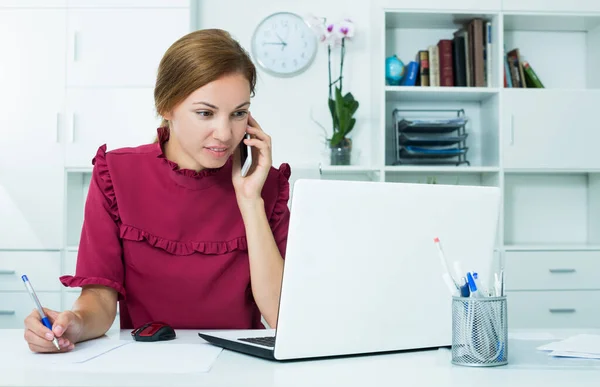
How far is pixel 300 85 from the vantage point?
3.64 metres

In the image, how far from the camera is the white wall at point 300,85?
3631 millimetres

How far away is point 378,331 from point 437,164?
7.94 feet

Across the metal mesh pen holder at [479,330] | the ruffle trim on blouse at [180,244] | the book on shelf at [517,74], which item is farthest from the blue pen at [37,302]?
the book on shelf at [517,74]

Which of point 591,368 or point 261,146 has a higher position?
point 261,146

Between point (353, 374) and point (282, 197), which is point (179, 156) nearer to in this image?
point (282, 197)

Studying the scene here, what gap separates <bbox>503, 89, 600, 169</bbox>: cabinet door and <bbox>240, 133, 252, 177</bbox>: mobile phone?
2034mm

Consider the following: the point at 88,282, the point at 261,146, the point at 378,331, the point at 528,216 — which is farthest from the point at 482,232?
the point at 528,216

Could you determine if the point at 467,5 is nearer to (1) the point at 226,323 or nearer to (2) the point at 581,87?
(2) the point at 581,87

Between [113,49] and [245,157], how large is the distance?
6.14 feet

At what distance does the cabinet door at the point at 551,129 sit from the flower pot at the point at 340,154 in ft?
2.49

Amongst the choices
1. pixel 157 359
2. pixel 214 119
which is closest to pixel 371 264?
pixel 157 359

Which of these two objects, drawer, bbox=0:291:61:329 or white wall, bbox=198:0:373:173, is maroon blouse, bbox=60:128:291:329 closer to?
drawer, bbox=0:291:61:329

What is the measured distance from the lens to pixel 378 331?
45.8 inches

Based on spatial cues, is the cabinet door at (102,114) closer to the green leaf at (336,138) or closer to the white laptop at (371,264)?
the green leaf at (336,138)
